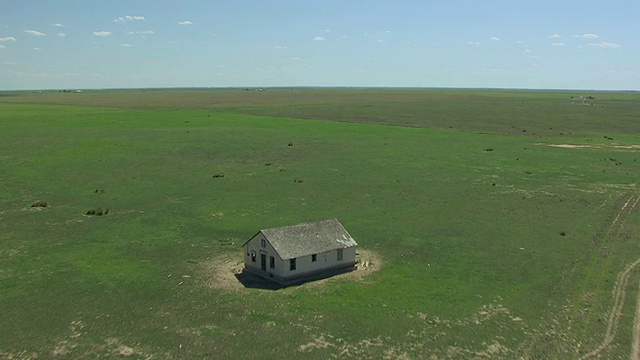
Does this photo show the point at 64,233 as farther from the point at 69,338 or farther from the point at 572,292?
the point at 572,292

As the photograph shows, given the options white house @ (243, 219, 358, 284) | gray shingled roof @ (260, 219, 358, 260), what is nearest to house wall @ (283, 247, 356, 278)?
white house @ (243, 219, 358, 284)

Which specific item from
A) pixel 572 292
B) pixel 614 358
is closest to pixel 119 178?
pixel 572 292

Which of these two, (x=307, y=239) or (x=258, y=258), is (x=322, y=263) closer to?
(x=307, y=239)

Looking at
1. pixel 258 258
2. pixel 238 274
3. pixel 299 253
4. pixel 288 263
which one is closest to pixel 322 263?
pixel 299 253

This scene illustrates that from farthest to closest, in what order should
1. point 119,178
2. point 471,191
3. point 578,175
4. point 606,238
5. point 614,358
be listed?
point 578,175 → point 119,178 → point 471,191 → point 606,238 → point 614,358

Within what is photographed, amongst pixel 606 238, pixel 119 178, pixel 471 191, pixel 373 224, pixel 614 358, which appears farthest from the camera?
pixel 119 178

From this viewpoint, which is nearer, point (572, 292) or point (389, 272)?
point (572, 292)
